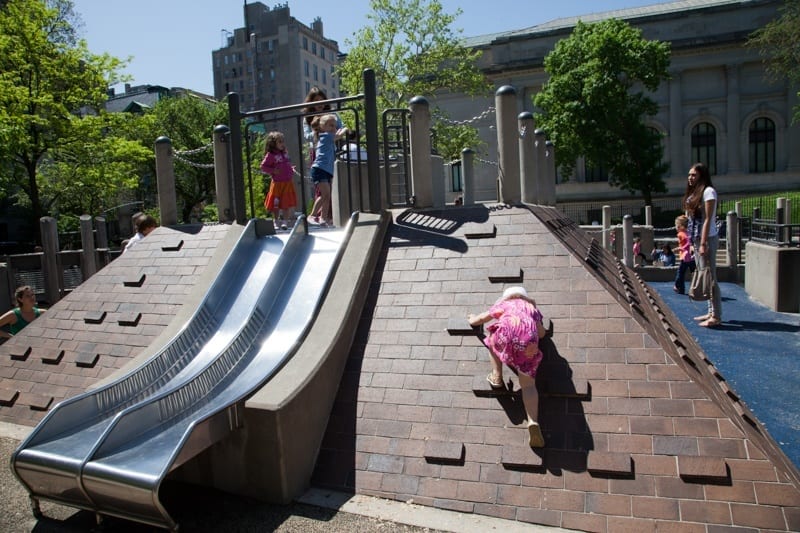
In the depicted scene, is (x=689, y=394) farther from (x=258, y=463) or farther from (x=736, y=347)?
(x=736, y=347)

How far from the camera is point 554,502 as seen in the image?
4160 mm

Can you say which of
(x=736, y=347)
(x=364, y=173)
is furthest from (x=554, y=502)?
(x=736, y=347)

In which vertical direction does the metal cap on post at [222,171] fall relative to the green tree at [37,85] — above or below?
below

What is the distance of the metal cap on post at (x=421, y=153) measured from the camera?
7602 mm

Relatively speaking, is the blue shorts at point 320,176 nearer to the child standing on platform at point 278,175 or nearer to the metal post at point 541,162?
the child standing on platform at point 278,175

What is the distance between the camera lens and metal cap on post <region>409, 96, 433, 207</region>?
24.9ft

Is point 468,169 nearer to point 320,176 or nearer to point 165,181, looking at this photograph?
point 320,176

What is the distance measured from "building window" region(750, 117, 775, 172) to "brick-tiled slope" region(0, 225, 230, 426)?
153ft

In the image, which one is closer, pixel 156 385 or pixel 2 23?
pixel 156 385

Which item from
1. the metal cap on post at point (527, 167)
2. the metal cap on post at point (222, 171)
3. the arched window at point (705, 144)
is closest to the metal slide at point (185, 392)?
the metal cap on post at point (222, 171)

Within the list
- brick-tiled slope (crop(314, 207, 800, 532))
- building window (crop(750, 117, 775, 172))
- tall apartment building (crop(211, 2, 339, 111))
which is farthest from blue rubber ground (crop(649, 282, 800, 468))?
tall apartment building (crop(211, 2, 339, 111))

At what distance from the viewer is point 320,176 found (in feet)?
30.1

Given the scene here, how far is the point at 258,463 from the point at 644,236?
75.4 feet

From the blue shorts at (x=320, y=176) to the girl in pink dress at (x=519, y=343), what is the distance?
4.85m
